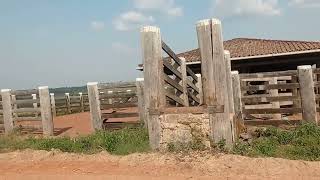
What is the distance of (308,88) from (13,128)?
28.3 ft

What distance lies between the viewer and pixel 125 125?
12523 millimetres

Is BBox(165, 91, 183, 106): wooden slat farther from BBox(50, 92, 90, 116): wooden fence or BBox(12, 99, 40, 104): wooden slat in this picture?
BBox(50, 92, 90, 116): wooden fence

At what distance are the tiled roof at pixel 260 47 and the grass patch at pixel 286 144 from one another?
729 centimetres

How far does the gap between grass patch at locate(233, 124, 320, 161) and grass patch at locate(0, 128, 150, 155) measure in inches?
78.9

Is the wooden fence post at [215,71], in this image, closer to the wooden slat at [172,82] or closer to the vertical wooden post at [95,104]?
the wooden slat at [172,82]

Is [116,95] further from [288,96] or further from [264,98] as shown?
[288,96]

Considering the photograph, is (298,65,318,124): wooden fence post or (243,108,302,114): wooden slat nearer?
(298,65,318,124): wooden fence post

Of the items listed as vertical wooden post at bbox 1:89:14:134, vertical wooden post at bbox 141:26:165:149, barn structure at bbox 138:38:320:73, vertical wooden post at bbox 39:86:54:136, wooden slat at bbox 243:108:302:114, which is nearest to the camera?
vertical wooden post at bbox 141:26:165:149

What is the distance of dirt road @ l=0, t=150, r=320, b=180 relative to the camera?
6969mm

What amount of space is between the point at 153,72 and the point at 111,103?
4343 mm

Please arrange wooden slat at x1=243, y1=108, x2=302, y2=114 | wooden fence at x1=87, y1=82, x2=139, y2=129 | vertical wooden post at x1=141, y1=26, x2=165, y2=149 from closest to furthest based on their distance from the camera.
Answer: vertical wooden post at x1=141, y1=26, x2=165, y2=149, wooden slat at x1=243, y1=108, x2=302, y2=114, wooden fence at x1=87, y1=82, x2=139, y2=129

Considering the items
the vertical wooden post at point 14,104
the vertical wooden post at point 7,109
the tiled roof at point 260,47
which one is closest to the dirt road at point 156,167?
the vertical wooden post at point 7,109

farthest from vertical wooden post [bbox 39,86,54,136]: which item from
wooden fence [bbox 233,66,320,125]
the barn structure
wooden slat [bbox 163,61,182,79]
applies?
the barn structure

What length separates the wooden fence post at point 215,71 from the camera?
8375 mm
